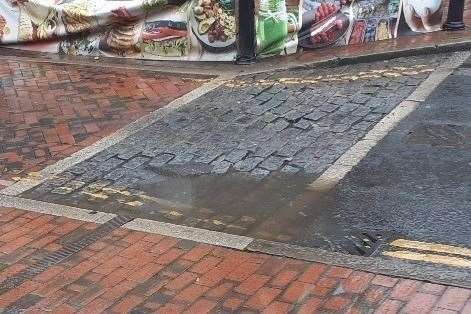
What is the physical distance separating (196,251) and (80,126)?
2825 mm

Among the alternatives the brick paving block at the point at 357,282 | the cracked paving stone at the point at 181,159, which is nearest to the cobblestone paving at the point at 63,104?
the cracked paving stone at the point at 181,159

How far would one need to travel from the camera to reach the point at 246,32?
818cm

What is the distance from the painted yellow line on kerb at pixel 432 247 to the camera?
4.00m

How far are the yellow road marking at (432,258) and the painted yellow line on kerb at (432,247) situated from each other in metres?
0.06

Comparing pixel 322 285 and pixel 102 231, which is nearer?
pixel 322 285

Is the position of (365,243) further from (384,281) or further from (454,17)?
(454,17)

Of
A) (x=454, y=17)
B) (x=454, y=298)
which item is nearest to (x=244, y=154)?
(x=454, y=298)

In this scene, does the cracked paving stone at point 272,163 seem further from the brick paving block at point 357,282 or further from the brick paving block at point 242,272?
the brick paving block at point 357,282

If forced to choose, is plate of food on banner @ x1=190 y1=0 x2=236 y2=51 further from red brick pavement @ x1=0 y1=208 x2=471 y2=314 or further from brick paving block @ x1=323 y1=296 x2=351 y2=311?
brick paving block @ x1=323 y1=296 x2=351 y2=311

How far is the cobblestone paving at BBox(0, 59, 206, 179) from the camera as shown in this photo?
6.14m

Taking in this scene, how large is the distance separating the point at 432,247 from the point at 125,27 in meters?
5.97

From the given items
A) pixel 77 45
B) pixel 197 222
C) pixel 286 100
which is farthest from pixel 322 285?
pixel 77 45

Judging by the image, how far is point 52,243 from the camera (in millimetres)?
4465

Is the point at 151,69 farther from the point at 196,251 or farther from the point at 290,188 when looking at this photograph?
the point at 196,251
